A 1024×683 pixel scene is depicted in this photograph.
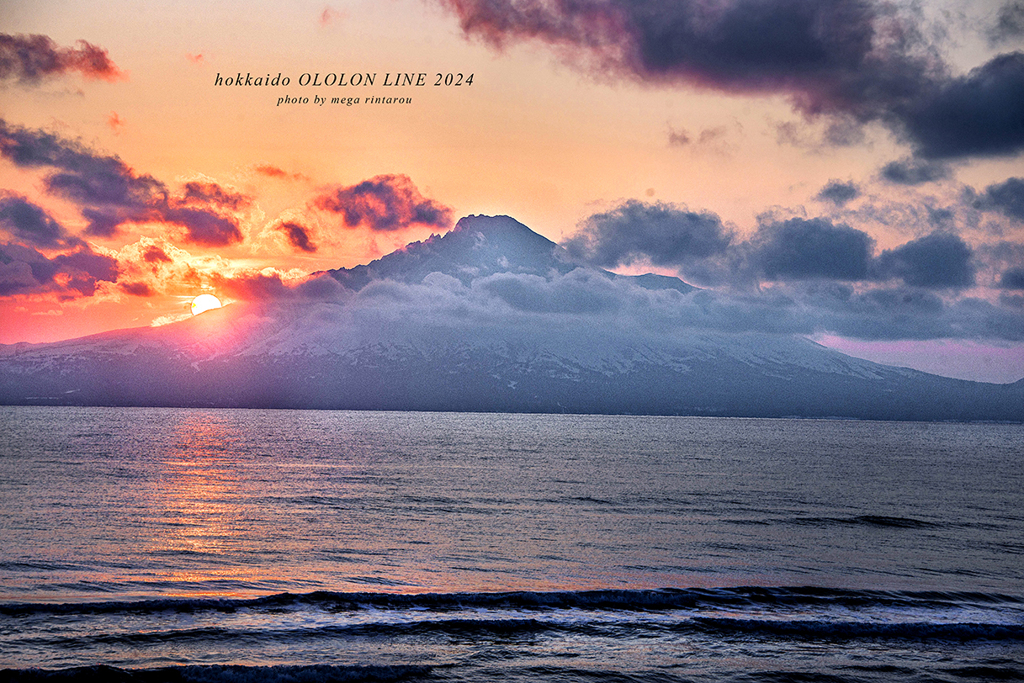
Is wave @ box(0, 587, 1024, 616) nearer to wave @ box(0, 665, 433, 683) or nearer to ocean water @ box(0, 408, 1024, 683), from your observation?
ocean water @ box(0, 408, 1024, 683)

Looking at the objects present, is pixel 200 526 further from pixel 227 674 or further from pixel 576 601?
A: pixel 227 674

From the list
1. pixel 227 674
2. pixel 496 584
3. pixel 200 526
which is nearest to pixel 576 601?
pixel 496 584

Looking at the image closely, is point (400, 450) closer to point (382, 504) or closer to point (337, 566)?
point (382, 504)

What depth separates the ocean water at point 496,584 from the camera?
20.2 meters

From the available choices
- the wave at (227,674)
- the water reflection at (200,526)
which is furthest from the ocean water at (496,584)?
the water reflection at (200,526)

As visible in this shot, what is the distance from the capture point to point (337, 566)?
107ft

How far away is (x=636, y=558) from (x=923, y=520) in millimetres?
30347

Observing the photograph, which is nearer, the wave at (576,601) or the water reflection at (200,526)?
the wave at (576,601)

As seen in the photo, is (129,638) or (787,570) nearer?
(129,638)

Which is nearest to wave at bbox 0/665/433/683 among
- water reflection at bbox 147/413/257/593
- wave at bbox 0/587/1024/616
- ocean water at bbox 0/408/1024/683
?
ocean water at bbox 0/408/1024/683

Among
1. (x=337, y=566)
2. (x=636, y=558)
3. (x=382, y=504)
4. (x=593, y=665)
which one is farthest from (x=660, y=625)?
(x=382, y=504)

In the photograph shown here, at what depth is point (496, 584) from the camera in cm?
2967

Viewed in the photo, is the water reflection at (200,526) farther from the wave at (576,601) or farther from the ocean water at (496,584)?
the wave at (576,601)

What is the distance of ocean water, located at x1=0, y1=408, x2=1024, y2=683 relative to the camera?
2022cm
